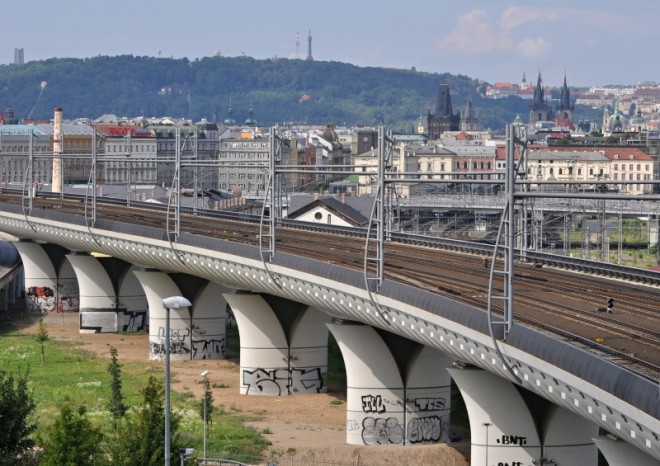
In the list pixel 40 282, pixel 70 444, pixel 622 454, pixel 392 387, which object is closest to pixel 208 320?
pixel 392 387

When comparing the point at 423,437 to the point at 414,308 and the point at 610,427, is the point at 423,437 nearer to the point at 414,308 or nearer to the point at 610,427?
the point at 414,308

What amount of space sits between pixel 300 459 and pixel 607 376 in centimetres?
2362

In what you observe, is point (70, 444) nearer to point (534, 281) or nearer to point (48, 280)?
point (534, 281)

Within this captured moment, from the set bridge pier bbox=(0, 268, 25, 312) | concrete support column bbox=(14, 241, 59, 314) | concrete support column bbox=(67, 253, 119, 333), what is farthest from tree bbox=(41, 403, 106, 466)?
concrete support column bbox=(14, 241, 59, 314)

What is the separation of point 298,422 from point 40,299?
50.2 meters

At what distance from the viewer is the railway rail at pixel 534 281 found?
43906 mm

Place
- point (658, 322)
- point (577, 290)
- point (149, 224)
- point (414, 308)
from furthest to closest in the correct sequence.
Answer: point (149, 224) < point (577, 290) < point (414, 308) < point (658, 322)

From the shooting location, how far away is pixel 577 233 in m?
108

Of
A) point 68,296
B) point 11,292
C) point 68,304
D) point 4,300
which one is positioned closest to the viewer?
point 4,300

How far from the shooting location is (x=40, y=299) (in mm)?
114688

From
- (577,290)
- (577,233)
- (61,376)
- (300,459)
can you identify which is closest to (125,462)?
(300,459)

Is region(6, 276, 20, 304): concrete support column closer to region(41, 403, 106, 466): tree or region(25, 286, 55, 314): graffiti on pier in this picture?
region(25, 286, 55, 314): graffiti on pier

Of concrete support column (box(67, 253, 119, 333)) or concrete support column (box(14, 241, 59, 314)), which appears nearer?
concrete support column (box(67, 253, 119, 333))

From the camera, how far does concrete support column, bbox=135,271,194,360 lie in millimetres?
88938
